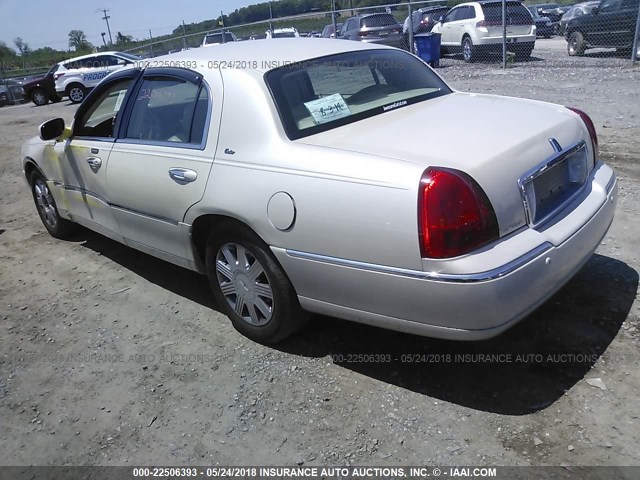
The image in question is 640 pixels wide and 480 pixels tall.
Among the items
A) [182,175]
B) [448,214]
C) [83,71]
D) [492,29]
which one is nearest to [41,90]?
[83,71]

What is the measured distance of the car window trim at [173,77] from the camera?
3.35 m

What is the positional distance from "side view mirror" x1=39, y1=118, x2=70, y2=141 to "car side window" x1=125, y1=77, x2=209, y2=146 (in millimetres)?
1118

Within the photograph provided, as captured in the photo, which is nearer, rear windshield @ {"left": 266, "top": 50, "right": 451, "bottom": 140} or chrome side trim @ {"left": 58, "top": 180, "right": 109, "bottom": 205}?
rear windshield @ {"left": 266, "top": 50, "right": 451, "bottom": 140}

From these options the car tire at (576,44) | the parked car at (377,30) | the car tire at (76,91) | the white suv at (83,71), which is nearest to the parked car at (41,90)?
the white suv at (83,71)

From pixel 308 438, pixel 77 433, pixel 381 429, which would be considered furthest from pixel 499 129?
pixel 77 433

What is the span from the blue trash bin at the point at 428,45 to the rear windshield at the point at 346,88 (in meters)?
12.8

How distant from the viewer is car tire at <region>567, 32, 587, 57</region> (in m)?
14.9

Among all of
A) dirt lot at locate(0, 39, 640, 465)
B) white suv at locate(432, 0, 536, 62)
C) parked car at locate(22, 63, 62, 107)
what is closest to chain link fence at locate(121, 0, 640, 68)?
white suv at locate(432, 0, 536, 62)

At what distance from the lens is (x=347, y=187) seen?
2.61 meters

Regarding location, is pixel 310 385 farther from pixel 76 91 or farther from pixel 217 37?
pixel 217 37

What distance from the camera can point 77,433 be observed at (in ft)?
9.33

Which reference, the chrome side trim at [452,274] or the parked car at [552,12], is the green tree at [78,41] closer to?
the parked car at [552,12]

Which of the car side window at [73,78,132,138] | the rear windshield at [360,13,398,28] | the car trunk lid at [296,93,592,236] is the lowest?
the car trunk lid at [296,93,592,236]

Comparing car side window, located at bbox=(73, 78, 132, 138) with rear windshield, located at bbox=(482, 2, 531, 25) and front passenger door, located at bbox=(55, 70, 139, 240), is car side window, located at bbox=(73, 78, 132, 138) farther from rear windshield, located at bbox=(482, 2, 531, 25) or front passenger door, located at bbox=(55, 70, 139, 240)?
rear windshield, located at bbox=(482, 2, 531, 25)
